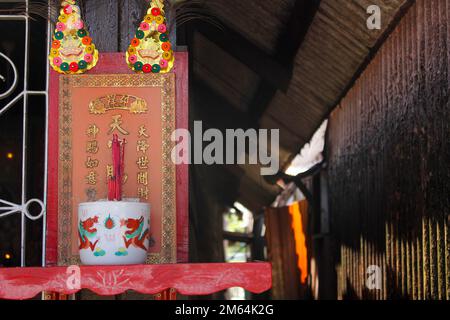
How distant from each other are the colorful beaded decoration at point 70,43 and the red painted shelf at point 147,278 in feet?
4.44

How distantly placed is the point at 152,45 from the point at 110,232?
→ 1.17 metres

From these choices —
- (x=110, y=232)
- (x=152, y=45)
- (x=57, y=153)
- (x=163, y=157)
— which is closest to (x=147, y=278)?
(x=110, y=232)

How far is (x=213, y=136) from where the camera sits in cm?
1328

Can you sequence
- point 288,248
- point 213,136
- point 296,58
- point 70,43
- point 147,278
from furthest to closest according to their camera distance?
point 288,248 < point 213,136 < point 296,58 < point 70,43 < point 147,278

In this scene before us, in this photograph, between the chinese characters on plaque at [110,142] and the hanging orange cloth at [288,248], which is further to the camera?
the hanging orange cloth at [288,248]

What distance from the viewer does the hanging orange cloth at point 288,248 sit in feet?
43.2

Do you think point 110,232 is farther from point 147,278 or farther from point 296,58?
point 296,58

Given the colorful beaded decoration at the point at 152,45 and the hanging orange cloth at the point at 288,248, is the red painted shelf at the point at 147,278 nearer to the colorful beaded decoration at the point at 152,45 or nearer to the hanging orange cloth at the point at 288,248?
the colorful beaded decoration at the point at 152,45

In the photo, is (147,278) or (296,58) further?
(296,58)

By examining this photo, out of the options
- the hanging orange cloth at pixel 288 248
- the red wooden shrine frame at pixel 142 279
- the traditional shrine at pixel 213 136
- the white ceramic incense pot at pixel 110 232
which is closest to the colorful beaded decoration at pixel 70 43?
A: the traditional shrine at pixel 213 136

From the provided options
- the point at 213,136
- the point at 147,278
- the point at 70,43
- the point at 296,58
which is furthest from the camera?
the point at 213,136

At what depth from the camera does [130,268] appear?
378 cm

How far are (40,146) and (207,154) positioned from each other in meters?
4.27

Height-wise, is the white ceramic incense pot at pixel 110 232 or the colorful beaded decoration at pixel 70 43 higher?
the colorful beaded decoration at pixel 70 43
